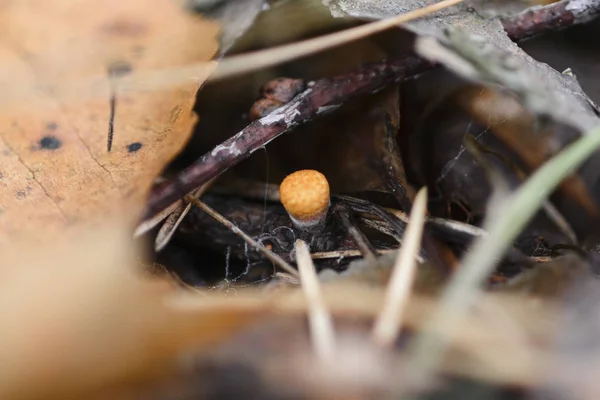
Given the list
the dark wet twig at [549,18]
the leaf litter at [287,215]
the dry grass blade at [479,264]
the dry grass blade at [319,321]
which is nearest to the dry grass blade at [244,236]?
the leaf litter at [287,215]

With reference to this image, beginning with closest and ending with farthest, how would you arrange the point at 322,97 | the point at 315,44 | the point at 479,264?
1. the point at 479,264
2. the point at 315,44
3. the point at 322,97

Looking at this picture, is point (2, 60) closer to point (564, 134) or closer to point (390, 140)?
point (390, 140)

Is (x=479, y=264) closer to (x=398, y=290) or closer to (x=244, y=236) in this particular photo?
(x=398, y=290)

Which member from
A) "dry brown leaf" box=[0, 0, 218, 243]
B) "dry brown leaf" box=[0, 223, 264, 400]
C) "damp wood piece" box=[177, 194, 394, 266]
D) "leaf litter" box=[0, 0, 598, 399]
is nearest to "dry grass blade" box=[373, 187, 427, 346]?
"leaf litter" box=[0, 0, 598, 399]

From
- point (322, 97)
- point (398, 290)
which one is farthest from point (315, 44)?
point (398, 290)

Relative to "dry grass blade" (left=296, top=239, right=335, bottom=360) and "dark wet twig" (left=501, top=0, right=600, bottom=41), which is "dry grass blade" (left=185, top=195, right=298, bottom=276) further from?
"dark wet twig" (left=501, top=0, right=600, bottom=41)

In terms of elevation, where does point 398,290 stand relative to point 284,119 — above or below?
below

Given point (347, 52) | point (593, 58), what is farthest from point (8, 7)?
point (593, 58)
